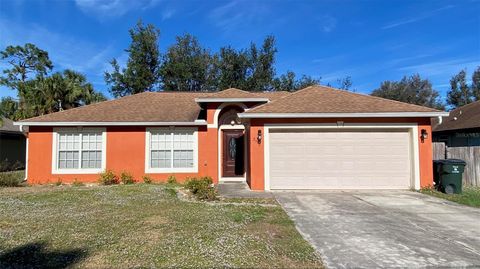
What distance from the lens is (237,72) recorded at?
1367 inches

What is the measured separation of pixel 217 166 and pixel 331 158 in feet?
15.9

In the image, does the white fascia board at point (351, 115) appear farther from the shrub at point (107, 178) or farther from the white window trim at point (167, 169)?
the shrub at point (107, 178)

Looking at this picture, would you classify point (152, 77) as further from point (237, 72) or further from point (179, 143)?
point (179, 143)

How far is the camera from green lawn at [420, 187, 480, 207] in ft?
32.5

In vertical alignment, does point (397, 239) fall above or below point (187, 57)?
below

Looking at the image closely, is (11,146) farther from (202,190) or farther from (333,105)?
(333,105)

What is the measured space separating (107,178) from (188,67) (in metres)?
21.3

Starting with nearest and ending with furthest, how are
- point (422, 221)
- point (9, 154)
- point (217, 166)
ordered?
point (422, 221)
point (217, 166)
point (9, 154)

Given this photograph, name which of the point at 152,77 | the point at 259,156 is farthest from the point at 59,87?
the point at 259,156

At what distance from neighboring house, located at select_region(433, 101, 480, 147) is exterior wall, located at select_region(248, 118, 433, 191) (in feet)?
25.4

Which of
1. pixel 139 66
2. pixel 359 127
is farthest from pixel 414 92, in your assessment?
pixel 359 127

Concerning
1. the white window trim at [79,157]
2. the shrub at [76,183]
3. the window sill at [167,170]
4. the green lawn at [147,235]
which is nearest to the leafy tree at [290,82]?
the window sill at [167,170]

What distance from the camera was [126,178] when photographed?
14.6m

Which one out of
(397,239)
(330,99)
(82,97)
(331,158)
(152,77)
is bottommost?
(397,239)
